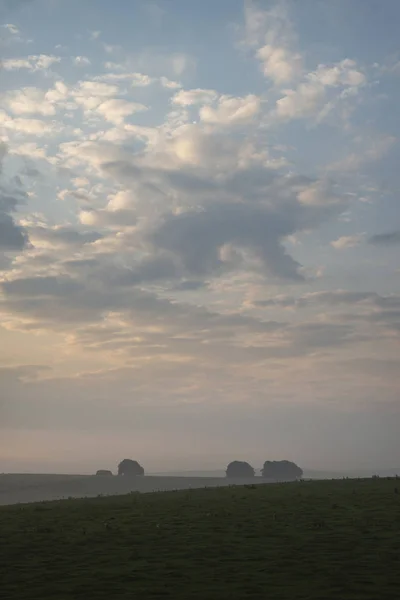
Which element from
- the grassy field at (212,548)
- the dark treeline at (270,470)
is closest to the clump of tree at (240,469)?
the dark treeline at (270,470)

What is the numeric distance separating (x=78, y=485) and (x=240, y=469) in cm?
5397

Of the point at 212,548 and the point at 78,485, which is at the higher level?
the point at 78,485

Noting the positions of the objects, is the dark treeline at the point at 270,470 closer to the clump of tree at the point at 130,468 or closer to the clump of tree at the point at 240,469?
the clump of tree at the point at 240,469

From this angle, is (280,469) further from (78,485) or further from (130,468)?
(78,485)

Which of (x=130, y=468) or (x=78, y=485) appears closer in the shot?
(x=78, y=485)

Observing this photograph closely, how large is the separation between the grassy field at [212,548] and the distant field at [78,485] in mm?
71904

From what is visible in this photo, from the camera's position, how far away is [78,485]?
423ft

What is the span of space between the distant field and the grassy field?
236 feet

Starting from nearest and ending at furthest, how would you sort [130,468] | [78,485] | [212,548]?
[212,548]
[78,485]
[130,468]

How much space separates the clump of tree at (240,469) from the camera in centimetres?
17050

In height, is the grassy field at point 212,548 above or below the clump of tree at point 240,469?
below

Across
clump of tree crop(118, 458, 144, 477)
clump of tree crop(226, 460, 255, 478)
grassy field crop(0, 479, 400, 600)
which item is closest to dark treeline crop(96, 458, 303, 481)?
clump of tree crop(226, 460, 255, 478)

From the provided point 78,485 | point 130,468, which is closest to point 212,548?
point 78,485

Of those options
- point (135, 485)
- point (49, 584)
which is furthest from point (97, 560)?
point (135, 485)
